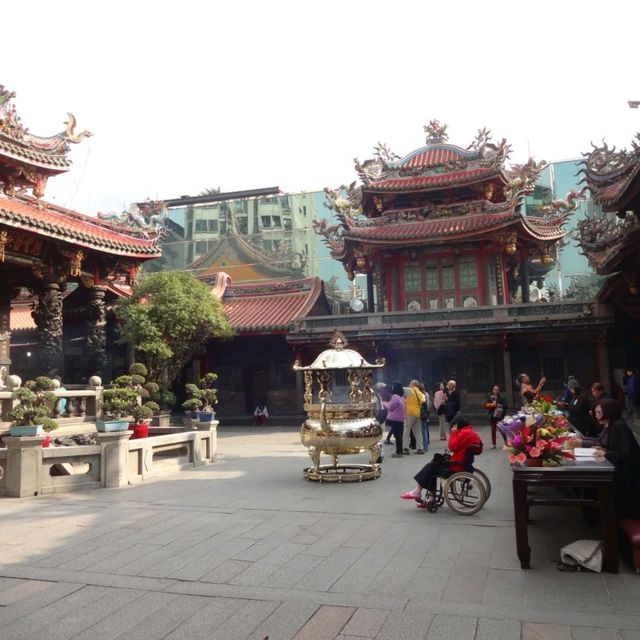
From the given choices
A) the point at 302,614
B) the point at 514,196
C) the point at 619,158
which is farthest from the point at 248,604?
the point at 514,196

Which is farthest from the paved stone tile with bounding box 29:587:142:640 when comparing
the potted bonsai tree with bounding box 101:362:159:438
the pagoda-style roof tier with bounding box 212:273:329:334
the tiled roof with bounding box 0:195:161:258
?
the pagoda-style roof tier with bounding box 212:273:329:334

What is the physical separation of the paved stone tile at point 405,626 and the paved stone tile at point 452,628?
1.8 inches

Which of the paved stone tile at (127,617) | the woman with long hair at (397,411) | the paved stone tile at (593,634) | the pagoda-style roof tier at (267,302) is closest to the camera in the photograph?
the paved stone tile at (593,634)

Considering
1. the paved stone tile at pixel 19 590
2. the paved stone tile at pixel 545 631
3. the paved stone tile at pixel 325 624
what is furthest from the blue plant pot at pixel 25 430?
the paved stone tile at pixel 545 631

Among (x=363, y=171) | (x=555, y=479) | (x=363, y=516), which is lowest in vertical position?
(x=363, y=516)

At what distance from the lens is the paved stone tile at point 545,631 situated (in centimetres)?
341

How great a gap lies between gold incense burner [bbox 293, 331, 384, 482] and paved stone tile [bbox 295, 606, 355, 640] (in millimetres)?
5017

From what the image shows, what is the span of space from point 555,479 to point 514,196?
18.6 meters

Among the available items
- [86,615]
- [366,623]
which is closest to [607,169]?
[366,623]

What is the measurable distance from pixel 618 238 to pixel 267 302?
14.8 meters

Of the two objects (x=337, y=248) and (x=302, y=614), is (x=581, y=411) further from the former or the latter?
(x=337, y=248)

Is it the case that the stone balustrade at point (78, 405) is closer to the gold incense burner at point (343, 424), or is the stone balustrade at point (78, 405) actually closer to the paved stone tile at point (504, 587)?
the gold incense burner at point (343, 424)

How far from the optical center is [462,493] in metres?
6.84

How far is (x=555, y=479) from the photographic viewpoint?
185 inches
